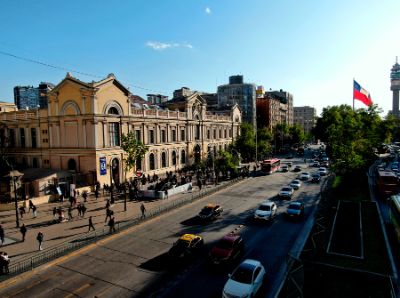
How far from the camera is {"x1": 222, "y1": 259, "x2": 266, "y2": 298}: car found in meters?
15.4

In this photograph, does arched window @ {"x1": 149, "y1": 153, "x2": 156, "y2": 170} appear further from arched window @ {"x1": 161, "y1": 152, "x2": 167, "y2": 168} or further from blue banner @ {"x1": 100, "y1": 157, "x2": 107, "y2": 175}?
blue banner @ {"x1": 100, "y1": 157, "x2": 107, "y2": 175}

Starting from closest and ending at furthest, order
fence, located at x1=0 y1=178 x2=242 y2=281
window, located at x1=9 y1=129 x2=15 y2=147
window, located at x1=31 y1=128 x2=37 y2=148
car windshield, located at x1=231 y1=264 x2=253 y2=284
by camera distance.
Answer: car windshield, located at x1=231 y1=264 x2=253 y2=284, fence, located at x1=0 y1=178 x2=242 y2=281, window, located at x1=31 y1=128 x2=37 y2=148, window, located at x1=9 y1=129 x2=15 y2=147

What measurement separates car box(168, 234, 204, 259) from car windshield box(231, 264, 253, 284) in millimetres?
5048

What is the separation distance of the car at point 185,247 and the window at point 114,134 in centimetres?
2949

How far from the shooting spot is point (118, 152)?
48.4 m

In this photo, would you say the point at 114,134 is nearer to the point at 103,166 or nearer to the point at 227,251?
the point at 103,166

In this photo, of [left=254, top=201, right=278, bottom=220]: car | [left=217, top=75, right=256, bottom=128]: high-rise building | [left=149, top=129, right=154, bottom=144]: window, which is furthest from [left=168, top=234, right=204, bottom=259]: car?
[left=217, top=75, right=256, bottom=128]: high-rise building

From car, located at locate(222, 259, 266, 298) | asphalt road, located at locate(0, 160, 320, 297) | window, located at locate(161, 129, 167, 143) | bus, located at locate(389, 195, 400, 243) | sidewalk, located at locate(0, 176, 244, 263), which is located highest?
window, located at locate(161, 129, 167, 143)

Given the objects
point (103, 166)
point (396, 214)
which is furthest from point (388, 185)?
point (103, 166)

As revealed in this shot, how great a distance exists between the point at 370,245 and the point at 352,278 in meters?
6.67

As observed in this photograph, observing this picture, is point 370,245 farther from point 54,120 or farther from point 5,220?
point 54,120

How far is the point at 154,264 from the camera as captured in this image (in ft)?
67.6

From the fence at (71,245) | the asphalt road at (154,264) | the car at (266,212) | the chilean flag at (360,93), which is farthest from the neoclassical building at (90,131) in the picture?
the chilean flag at (360,93)

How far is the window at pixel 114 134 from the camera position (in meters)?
47.8
